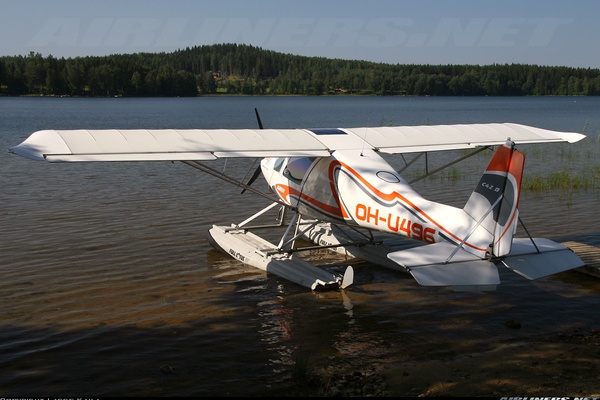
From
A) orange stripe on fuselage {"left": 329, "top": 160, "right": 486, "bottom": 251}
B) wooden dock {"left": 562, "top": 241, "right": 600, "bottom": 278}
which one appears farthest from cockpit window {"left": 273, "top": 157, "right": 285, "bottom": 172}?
wooden dock {"left": 562, "top": 241, "right": 600, "bottom": 278}

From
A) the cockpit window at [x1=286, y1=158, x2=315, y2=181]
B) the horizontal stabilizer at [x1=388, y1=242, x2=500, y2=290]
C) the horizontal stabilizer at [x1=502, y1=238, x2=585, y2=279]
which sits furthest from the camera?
the cockpit window at [x1=286, y1=158, x2=315, y2=181]

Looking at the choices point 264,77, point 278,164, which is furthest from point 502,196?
point 264,77

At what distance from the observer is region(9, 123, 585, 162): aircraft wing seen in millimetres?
7746

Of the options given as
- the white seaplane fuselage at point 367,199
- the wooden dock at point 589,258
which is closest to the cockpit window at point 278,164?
the white seaplane fuselage at point 367,199

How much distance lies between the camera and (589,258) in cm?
930

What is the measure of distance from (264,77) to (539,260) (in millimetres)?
181976

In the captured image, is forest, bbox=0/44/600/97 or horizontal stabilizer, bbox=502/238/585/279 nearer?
horizontal stabilizer, bbox=502/238/585/279

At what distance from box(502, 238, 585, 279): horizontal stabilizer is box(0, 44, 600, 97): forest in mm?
117130

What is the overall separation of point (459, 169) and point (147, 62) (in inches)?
7311

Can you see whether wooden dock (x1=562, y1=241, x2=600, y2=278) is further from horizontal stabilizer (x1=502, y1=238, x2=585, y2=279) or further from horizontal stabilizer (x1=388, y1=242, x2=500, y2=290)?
horizontal stabilizer (x1=388, y1=242, x2=500, y2=290)

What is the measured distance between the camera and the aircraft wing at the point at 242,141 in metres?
7.75

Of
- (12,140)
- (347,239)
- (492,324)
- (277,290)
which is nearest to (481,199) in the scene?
(492,324)

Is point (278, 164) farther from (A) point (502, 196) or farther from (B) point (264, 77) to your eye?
(B) point (264, 77)

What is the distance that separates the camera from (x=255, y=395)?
5516 millimetres
